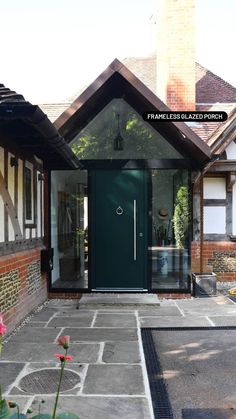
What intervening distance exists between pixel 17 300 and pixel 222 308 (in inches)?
138

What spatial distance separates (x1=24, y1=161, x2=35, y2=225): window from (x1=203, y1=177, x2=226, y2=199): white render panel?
3.96 m

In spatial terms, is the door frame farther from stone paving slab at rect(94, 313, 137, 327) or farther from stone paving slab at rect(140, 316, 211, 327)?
stone paving slab at rect(140, 316, 211, 327)

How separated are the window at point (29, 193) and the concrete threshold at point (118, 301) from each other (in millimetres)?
1746

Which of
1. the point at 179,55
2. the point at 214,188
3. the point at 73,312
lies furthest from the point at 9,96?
the point at 179,55

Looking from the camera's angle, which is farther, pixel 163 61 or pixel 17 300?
pixel 163 61

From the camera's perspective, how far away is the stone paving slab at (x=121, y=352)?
4688 millimetres

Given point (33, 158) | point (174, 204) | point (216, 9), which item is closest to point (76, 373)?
point (33, 158)

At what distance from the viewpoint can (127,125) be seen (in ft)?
27.9

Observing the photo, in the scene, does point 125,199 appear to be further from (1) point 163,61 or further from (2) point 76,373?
(1) point 163,61

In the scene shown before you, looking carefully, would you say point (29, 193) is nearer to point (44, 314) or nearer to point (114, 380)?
point (44, 314)

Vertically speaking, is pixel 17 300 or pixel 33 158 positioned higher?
pixel 33 158

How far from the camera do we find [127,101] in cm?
845

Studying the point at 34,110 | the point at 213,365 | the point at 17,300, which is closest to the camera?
the point at 34,110

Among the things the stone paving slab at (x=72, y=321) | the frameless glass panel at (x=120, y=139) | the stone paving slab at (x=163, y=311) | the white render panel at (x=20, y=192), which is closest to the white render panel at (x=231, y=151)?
the frameless glass panel at (x=120, y=139)
